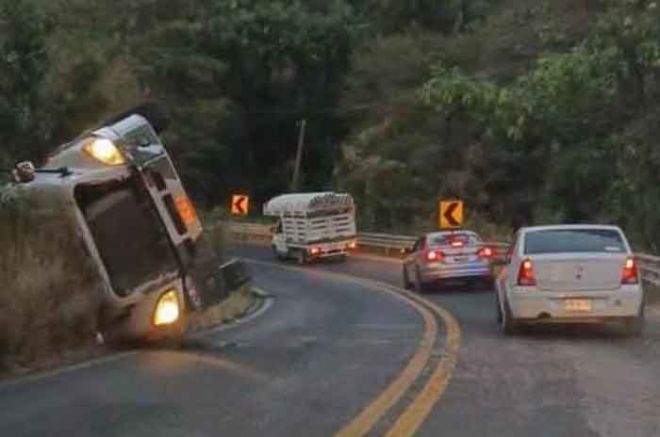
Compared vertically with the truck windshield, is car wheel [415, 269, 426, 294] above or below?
below

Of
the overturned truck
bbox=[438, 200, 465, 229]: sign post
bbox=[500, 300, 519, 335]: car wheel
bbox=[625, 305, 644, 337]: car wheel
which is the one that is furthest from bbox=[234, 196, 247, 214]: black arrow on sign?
the overturned truck

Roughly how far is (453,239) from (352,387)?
71.7 feet

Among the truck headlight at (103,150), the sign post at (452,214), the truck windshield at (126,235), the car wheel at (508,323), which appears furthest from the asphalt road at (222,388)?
the sign post at (452,214)

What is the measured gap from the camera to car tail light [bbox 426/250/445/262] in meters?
33.6

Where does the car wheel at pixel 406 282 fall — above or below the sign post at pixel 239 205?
above

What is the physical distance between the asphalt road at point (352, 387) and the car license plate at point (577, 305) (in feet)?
1.40

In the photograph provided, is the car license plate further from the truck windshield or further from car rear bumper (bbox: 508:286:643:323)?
the truck windshield

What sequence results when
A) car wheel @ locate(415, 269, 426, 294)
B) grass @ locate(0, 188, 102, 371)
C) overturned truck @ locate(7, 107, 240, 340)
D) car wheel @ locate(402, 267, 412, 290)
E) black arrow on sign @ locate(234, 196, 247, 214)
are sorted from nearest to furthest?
1. grass @ locate(0, 188, 102, 371)
2. overturned truck @ locate(7, 107, 240, 340)
3. car wheel @ locate(415, 269, 426, 294)
4. car wheel @ locate(402, 267, 412, 290)
5. black arrow on sign @ locate(234, 196, 247, 214)

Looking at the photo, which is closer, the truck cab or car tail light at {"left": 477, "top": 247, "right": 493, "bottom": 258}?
the truck cab

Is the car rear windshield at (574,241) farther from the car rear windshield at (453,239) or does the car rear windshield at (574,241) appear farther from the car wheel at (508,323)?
the car rear windshield at (453,239)

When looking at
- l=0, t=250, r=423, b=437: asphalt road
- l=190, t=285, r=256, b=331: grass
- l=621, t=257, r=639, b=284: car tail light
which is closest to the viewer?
l=0, t=250, r=423, b=437: asphalt road

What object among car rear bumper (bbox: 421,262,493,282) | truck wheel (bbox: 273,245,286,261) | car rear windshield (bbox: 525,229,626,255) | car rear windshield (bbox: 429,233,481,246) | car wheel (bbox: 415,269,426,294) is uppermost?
car rear windshield (bbox: 525,229,626,255)

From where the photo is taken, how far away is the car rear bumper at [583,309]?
1834 cm

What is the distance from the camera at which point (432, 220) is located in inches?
2297
